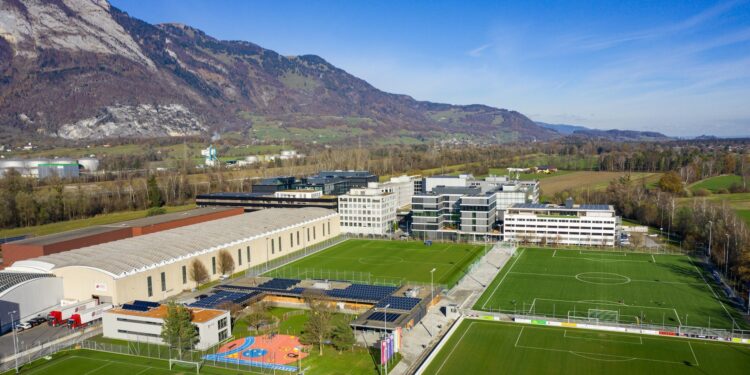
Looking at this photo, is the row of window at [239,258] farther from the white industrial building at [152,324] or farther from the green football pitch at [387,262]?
the white industrial building at [152,324]

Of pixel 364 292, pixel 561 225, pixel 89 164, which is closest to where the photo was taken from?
pixel 364 292

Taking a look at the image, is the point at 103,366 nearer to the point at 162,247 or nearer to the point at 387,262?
the point at 162,247

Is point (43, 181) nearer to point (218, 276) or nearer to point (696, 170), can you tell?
point (218, 276)

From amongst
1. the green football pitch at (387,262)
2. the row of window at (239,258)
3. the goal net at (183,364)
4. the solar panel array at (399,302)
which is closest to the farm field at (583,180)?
the green football pitch at (387,262)

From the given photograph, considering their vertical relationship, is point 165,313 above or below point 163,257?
below

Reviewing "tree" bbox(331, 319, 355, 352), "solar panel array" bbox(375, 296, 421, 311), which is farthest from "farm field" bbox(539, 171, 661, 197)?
"tree" bbox(331, 319, 355, 352)

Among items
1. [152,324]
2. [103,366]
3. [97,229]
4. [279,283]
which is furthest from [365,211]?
[103,366]

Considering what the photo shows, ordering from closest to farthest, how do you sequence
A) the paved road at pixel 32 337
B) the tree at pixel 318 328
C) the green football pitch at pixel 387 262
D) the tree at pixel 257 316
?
1. the tree at pixel 318 328
2. the paved road at pixel 32 337
3. the tree at pixel 257 316
4. the green football pitch at pixel 387 262
